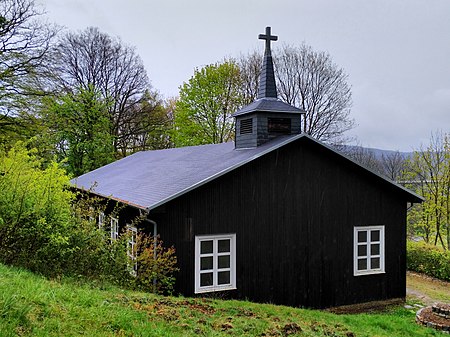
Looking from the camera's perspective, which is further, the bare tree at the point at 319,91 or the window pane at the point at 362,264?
the bare tree at the point at 319,91

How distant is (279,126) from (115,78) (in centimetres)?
2444

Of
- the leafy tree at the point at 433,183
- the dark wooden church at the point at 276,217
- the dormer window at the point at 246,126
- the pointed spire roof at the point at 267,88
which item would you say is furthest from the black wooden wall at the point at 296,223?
the leafy tree at the point at 433,183

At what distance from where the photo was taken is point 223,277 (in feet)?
38.6

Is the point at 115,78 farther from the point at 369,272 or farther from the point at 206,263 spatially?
the point at 369,272

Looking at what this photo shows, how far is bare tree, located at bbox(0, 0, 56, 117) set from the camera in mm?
19766

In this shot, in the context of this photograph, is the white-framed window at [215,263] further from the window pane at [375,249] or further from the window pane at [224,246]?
the window pane at [375,249]

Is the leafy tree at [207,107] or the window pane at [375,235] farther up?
the leafy tree at [207,107]

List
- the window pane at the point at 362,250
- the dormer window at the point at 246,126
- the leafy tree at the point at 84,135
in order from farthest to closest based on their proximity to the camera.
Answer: the leafy tree at the point at 84,135, the dormer window at the point at 246,126, the window pane at the point at 362,250

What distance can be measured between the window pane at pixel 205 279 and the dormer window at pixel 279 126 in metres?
5.21

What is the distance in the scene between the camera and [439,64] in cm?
1688

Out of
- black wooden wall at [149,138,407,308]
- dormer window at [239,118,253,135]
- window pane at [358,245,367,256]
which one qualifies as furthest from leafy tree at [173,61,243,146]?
window pane at [358,245,367,256]

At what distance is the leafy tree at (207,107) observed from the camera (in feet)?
107

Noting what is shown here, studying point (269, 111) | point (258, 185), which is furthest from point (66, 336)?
point (269, 111)

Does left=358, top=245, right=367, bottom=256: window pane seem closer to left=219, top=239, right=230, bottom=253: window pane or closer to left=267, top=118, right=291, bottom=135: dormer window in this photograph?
left=267, top=118, right=291, bottom=135: dormer window
